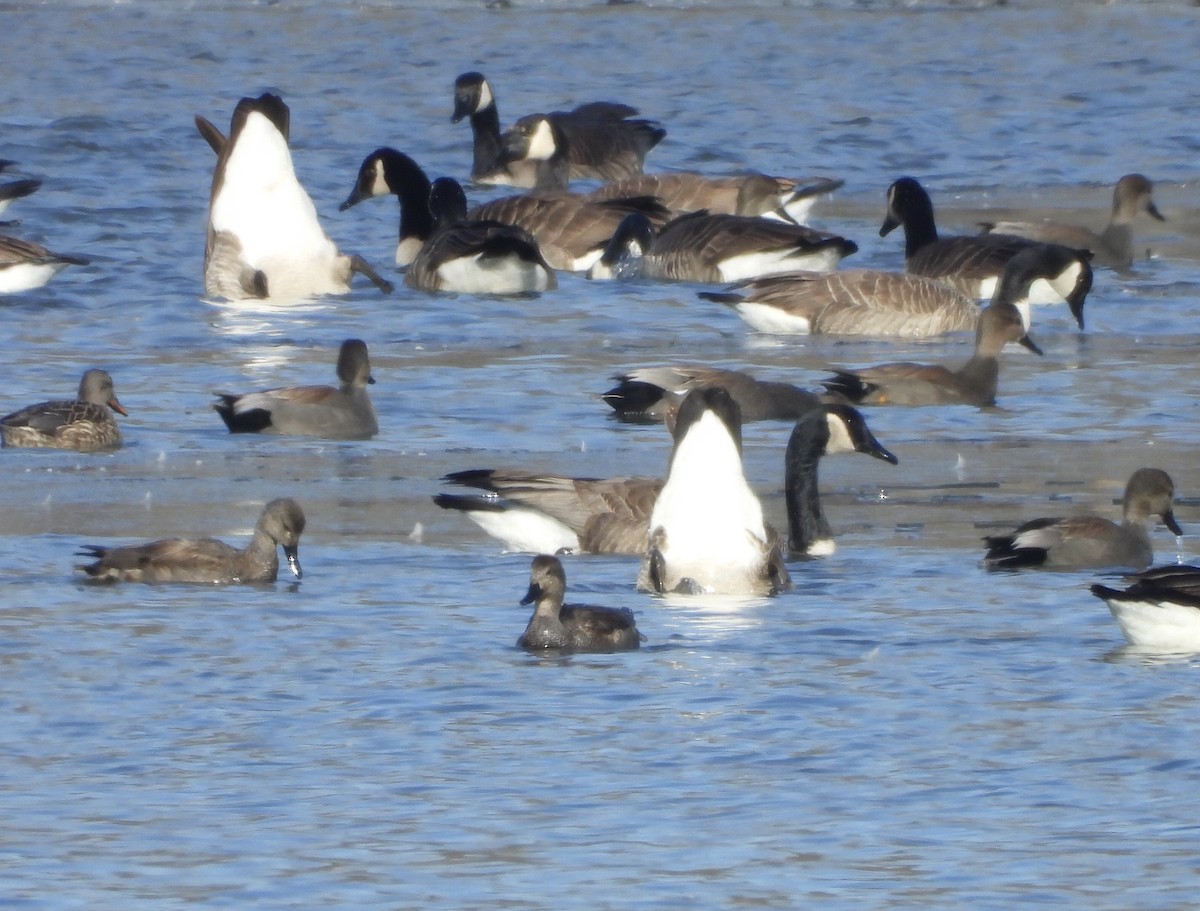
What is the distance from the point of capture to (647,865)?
6.20m

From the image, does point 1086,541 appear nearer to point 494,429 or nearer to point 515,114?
point 494,429

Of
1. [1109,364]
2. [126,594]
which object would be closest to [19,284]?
[1109,364]

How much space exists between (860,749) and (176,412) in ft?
21.8

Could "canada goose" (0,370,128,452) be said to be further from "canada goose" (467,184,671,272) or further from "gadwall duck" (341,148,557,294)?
"canada goose" (467,184,671,272)

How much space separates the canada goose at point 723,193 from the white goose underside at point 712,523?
11461 mm

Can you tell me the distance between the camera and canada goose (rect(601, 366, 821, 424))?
1277cm

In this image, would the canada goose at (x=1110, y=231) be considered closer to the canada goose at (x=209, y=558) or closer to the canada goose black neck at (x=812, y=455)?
the canada goose black neck at (x=812, y=455)

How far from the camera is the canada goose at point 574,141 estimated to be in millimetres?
24859

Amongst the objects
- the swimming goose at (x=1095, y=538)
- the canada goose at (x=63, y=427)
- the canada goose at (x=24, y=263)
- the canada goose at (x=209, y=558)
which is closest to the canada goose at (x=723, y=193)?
the canada goose at (x=24, y=263)

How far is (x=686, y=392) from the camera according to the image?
1291 cm

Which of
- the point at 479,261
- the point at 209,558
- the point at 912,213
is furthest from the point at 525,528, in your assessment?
the point at 912,213

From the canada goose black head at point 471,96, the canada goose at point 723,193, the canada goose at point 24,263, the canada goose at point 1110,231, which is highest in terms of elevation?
the canada goose black head at point 471,96

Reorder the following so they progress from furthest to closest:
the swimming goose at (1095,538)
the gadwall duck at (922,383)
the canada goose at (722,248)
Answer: the canada goose at (722,248) < the gadwall duck at (922,383) < the swimming goose at (1095,538)

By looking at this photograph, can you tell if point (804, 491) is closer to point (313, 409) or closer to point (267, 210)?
point (313, 409)
